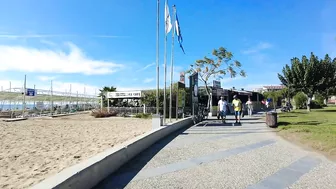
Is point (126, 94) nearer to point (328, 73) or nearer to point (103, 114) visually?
point (103, 114)

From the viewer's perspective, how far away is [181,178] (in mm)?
4883

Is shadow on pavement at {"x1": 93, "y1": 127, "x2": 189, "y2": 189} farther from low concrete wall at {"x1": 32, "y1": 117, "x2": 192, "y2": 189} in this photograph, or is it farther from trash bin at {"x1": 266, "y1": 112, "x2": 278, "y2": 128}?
trash bin at {"x1": 266, "y1": 112, "x2": 278, "y2": 128}

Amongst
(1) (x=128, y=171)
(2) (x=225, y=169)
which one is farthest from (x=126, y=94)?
(2) (x=225, y=169)

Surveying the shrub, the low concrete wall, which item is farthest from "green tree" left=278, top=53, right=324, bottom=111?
the low concrete wall

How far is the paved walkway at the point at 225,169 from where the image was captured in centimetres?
459

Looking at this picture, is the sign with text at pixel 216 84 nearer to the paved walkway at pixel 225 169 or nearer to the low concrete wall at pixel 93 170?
the paved walkway at pixel 225 169

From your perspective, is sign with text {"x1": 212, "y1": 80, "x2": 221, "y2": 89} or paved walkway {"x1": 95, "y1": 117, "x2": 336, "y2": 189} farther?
sign with text {"x1": 212, "y1": 80, "x2": 221, "y2": 89}

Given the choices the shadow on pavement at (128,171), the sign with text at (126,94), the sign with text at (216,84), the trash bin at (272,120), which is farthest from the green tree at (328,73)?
the shadow on pavement at (128,171)

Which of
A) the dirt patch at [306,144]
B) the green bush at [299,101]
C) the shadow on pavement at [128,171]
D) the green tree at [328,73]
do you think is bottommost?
the shadow on pavement at [128,171]

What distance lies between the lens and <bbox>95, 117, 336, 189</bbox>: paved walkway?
4587mm

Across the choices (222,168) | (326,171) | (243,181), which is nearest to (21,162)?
(222,168)

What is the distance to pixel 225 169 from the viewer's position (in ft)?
18.1

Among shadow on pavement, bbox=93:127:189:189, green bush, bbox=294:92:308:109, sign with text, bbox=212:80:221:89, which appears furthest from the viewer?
green bush, bbox=294:92:308:109

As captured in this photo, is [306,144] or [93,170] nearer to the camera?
[93,170]
